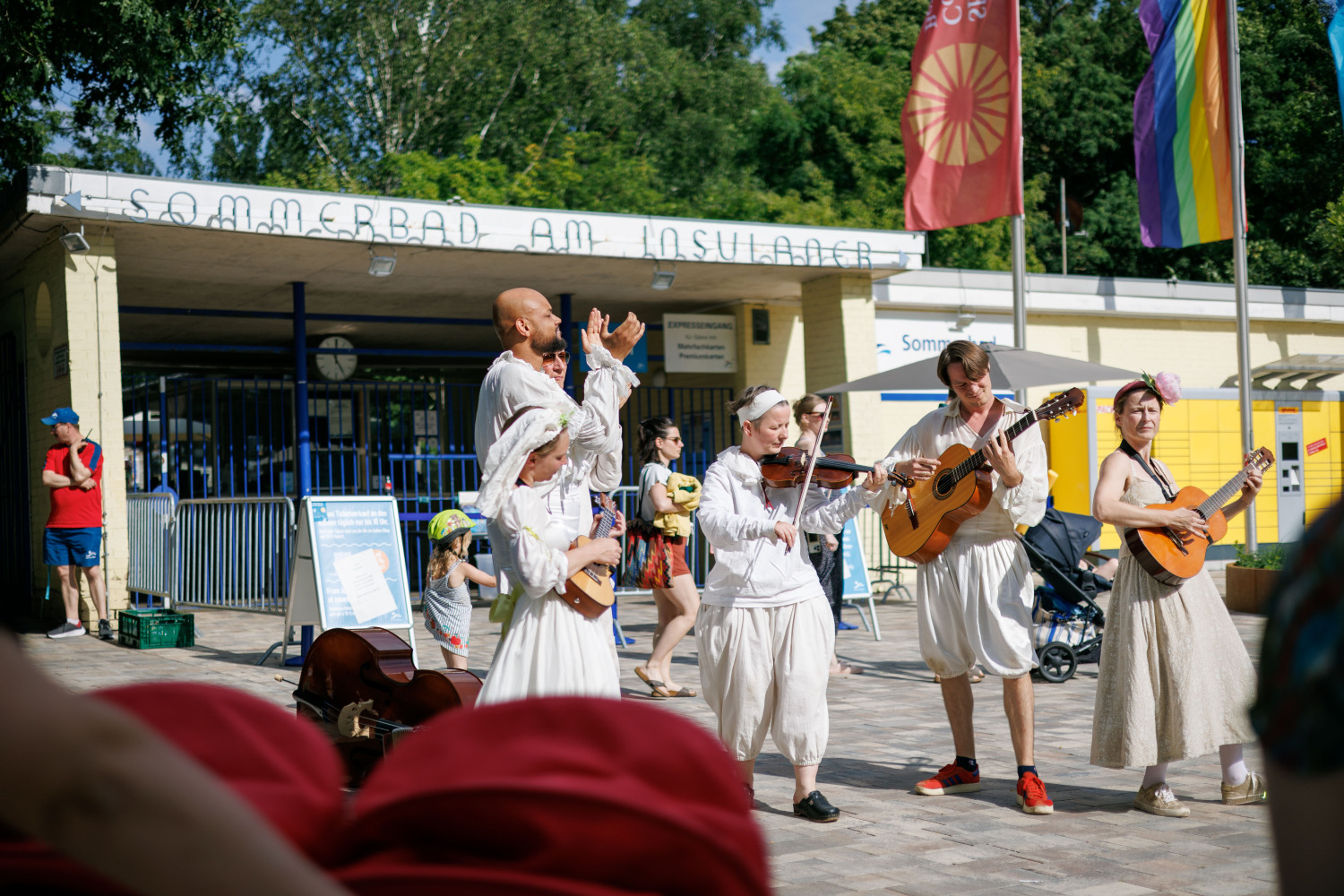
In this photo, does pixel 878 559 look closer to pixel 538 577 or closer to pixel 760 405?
pixel 760 405

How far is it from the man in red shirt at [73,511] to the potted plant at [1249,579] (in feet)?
35.1

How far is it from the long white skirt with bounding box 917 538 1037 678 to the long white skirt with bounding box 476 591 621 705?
214cm

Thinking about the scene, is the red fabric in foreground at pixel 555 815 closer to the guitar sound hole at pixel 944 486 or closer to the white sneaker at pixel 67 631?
the guitar sound hole at pixel 944 486

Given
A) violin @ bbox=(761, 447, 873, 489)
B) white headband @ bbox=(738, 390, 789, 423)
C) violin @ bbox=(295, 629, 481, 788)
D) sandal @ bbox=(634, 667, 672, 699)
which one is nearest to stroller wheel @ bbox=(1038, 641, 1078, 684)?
sandal @ bbox=(634, 667, 672, 699)

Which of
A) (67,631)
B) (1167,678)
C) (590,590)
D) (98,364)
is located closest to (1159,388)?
(1167,678)

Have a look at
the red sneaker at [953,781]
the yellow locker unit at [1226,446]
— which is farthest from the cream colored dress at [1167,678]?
the yellow locker unit at [1226,446]

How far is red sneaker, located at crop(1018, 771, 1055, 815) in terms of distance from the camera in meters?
5.26

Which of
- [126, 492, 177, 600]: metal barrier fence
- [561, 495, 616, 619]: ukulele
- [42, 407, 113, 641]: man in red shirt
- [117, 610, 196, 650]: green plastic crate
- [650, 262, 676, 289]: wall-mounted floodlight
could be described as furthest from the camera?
[650, 262, 676, 289]: wall-mounted floodlight

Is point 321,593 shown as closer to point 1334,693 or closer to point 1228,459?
point 1334,693

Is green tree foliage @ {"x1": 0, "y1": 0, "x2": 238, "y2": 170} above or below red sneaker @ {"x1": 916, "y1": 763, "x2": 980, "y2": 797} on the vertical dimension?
above

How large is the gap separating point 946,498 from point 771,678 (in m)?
1.20

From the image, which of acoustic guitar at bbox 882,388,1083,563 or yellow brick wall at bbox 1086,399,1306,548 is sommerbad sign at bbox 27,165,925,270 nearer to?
yellow brick wall at bbox 1086,399,1306,548

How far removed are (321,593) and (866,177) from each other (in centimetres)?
2604

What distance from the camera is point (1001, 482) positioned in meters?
5.62
